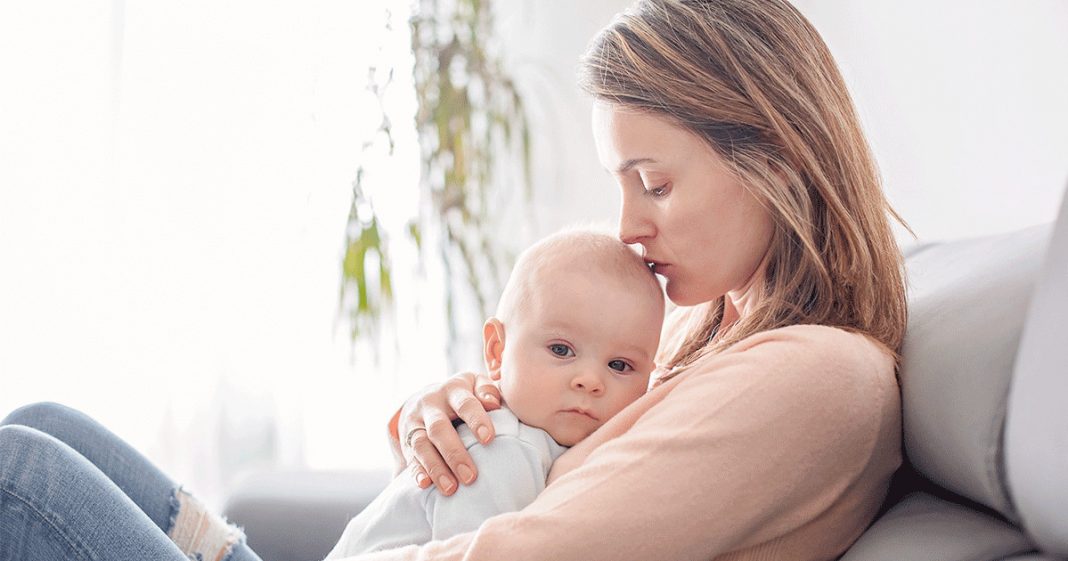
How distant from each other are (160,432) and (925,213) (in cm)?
203

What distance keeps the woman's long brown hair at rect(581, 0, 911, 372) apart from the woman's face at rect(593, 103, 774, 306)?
2cm

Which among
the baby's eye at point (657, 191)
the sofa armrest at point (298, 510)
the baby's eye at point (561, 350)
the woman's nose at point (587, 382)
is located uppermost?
the baby's eye at point (657, 191)

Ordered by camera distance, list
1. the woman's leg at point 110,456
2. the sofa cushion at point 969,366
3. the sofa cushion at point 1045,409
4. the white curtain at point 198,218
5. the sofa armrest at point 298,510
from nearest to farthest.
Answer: the sofa cushion at point 1045,409, the sofa cushion at point 969,366, the woman's leg at point 110,456, the sofa armrest at point 298,510, the white curtain at point 198,218

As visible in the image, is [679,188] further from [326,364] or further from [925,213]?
[326,364]

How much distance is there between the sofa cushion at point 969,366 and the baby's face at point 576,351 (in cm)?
28

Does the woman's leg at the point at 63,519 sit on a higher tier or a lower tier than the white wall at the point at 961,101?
lower

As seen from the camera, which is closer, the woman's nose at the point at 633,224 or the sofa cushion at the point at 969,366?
the sofa cushion at the point at 969,366

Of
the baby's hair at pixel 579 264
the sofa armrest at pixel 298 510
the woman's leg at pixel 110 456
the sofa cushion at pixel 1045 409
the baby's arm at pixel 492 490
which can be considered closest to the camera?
the sofa cushion at pixel 1045 409

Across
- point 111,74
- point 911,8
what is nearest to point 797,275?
point 911,8

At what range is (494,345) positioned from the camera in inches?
47.1

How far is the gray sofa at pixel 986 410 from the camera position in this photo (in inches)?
26.6

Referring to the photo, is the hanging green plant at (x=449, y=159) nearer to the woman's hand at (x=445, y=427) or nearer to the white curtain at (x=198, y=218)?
the white curtain at (x=198, y=218)

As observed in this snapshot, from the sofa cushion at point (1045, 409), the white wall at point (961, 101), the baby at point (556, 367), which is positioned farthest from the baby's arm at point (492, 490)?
the white wall at point (961, 101)

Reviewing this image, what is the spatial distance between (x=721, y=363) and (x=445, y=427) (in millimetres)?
297
